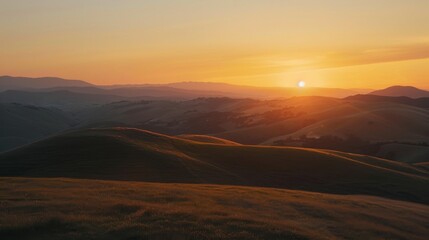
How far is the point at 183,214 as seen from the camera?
24.9 metres

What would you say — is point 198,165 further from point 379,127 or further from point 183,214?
point 379,127

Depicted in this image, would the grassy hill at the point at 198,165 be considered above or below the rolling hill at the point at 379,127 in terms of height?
below

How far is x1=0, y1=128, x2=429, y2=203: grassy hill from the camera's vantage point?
5312 cm

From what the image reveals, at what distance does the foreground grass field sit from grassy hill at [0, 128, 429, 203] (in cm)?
1570

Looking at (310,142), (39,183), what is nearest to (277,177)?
(39,183)

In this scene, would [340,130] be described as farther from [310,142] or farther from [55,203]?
[55,203]

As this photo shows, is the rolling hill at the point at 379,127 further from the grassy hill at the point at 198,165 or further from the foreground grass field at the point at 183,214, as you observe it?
the foreground grass field at the point at 183,214

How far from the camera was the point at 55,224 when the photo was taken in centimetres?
2150

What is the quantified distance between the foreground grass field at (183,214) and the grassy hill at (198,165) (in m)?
15.7

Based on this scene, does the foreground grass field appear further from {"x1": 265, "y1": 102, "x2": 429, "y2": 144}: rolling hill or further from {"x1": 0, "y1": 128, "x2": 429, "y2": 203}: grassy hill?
{"x1": 265, "y1": 102, "x2": 429, "y2": 144}: rolling hill

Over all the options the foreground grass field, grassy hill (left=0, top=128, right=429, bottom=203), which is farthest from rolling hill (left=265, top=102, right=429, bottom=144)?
the foreground grass field

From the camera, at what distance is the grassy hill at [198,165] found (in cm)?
5312

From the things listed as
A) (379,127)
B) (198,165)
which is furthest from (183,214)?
(379,127)

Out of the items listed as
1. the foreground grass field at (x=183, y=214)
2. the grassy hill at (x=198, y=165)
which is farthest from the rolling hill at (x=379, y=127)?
the foreground grass field at (x=183, y=214)
